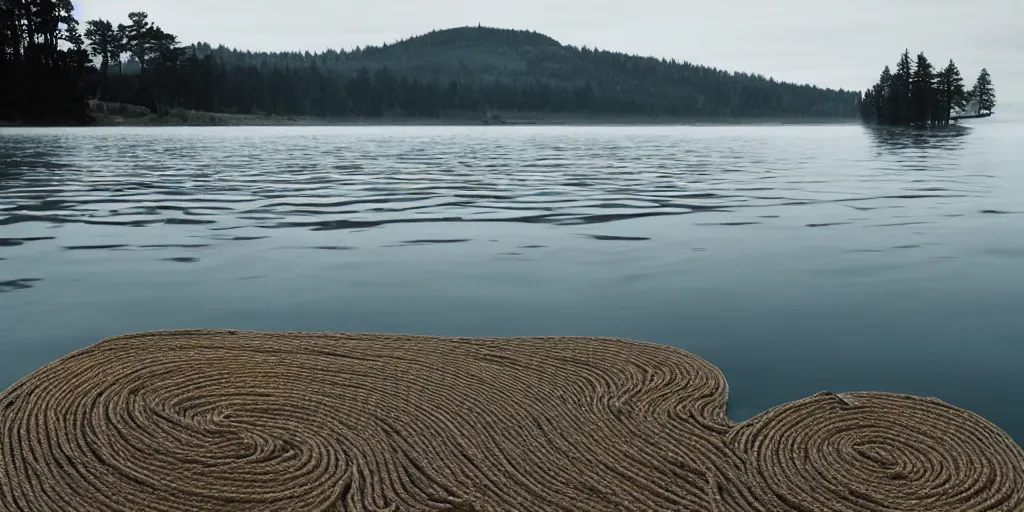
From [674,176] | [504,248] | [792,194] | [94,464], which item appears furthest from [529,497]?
[674,176]

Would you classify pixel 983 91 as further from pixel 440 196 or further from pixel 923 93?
pixel 440 196

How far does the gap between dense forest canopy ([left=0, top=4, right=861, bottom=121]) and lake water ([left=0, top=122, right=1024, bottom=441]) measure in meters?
63.3

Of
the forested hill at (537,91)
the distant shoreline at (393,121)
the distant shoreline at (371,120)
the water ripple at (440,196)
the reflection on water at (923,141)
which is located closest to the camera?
the water ripple at (440,196)

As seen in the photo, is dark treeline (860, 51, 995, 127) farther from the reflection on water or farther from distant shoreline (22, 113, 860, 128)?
distant shoreline (22, 113, 860, 128)

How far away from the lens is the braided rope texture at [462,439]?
3.48 metres

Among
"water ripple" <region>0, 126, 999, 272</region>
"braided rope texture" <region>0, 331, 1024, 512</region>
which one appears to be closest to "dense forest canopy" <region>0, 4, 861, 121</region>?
"water ripple" <region>0, 126, 999, 272</region>

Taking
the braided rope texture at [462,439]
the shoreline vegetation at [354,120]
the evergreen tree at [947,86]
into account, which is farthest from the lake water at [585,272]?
the evergreen tree at [947,86]

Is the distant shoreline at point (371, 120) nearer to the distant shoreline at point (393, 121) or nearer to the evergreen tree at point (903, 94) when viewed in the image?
the distant shoreline at point (393, 121)

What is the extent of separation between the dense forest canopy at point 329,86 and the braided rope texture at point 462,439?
69.9m

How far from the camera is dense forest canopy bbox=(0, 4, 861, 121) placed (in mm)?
70438

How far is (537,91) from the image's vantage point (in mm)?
148625

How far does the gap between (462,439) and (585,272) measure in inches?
145

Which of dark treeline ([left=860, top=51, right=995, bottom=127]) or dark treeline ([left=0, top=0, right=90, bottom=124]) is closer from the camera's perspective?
dark treeline ([left=0, top=0, right=90, bottom=124])

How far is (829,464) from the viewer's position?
3.78 meters
